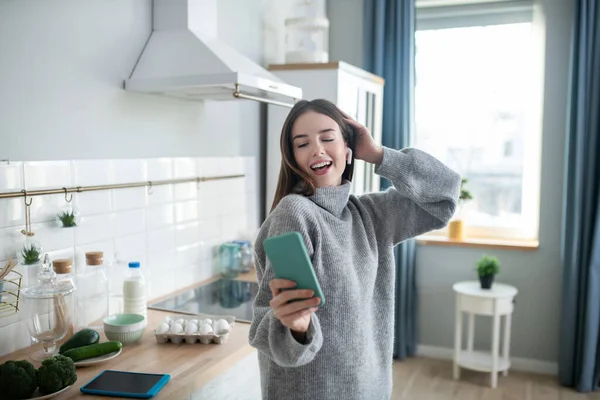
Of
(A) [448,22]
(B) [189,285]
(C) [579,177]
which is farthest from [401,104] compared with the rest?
(B) [189,285]

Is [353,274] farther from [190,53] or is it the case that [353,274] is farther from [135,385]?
[190,53]

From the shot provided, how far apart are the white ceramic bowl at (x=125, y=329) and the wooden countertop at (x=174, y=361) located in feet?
0.08

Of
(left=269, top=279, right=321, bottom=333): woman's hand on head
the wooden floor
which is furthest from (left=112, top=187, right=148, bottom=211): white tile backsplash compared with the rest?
the wooden floor

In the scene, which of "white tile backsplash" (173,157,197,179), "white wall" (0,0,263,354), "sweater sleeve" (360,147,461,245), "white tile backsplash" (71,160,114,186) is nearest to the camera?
"sweater sleeve" (360,147,461,245)

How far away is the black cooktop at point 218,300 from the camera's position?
2.31 m

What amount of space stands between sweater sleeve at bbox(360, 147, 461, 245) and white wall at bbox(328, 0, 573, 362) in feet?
7.68

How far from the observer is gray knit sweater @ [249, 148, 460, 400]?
116cm

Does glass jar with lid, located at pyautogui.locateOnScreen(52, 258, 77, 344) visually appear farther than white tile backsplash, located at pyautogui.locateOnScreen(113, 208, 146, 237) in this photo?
No

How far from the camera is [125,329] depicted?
182cm

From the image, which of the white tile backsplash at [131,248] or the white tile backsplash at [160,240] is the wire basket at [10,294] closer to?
the white tile backsplash at [131,248]

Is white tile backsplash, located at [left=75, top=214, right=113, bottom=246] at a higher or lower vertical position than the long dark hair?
lower

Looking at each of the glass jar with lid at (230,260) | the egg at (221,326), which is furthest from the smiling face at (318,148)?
the glass jar with lid at (230,260)

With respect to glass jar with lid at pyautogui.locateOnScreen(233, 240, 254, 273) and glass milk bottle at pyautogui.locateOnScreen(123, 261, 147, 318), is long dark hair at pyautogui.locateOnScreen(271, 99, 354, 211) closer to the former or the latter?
glass milk bottle at pyautogui.locateOnScreen(123, 261, 147, 318)

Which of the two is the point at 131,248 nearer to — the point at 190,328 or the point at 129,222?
the point at 129,222
